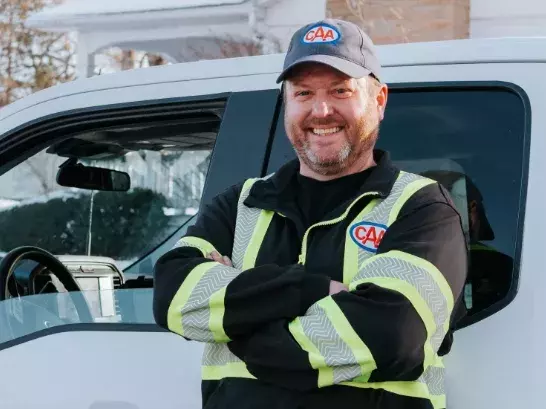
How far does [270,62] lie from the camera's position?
8.04 ft

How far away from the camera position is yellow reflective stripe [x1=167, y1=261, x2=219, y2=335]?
1.95 meters

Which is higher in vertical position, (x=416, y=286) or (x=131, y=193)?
(x=131, y=193)

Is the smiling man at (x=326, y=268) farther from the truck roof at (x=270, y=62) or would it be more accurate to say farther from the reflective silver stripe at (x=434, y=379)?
the truck roof at (x=270, y=62)

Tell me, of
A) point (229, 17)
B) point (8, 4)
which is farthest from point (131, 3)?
point (8, 4)

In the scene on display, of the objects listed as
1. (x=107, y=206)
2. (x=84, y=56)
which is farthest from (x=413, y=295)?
(x=84, y=56)

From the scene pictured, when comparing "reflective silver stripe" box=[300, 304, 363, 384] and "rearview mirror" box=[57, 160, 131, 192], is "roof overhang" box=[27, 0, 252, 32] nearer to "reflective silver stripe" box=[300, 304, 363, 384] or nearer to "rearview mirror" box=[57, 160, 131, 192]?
"rearview mirror" box=[57, 160, 131, 192]

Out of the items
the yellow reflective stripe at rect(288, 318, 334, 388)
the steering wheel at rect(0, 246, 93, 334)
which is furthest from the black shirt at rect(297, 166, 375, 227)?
the steering wheel at rect(0, 246, 93, 334)

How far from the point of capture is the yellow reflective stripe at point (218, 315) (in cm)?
188

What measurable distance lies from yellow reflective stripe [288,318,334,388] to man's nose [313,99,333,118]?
503 millimetres

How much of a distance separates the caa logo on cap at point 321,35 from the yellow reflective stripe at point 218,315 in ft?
1.95

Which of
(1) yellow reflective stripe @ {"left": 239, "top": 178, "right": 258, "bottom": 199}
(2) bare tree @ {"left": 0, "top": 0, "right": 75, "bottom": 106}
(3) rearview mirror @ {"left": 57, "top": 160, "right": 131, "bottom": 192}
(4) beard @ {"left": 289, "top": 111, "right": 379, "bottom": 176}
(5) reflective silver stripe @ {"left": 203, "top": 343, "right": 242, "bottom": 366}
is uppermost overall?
(2) bare tree @ {"left": 0, "top": 0, "right": 75, "bottom": 106}

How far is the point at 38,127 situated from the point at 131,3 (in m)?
9.66

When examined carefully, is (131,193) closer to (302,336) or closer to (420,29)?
(302,336)

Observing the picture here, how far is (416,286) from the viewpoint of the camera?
1.80 m
